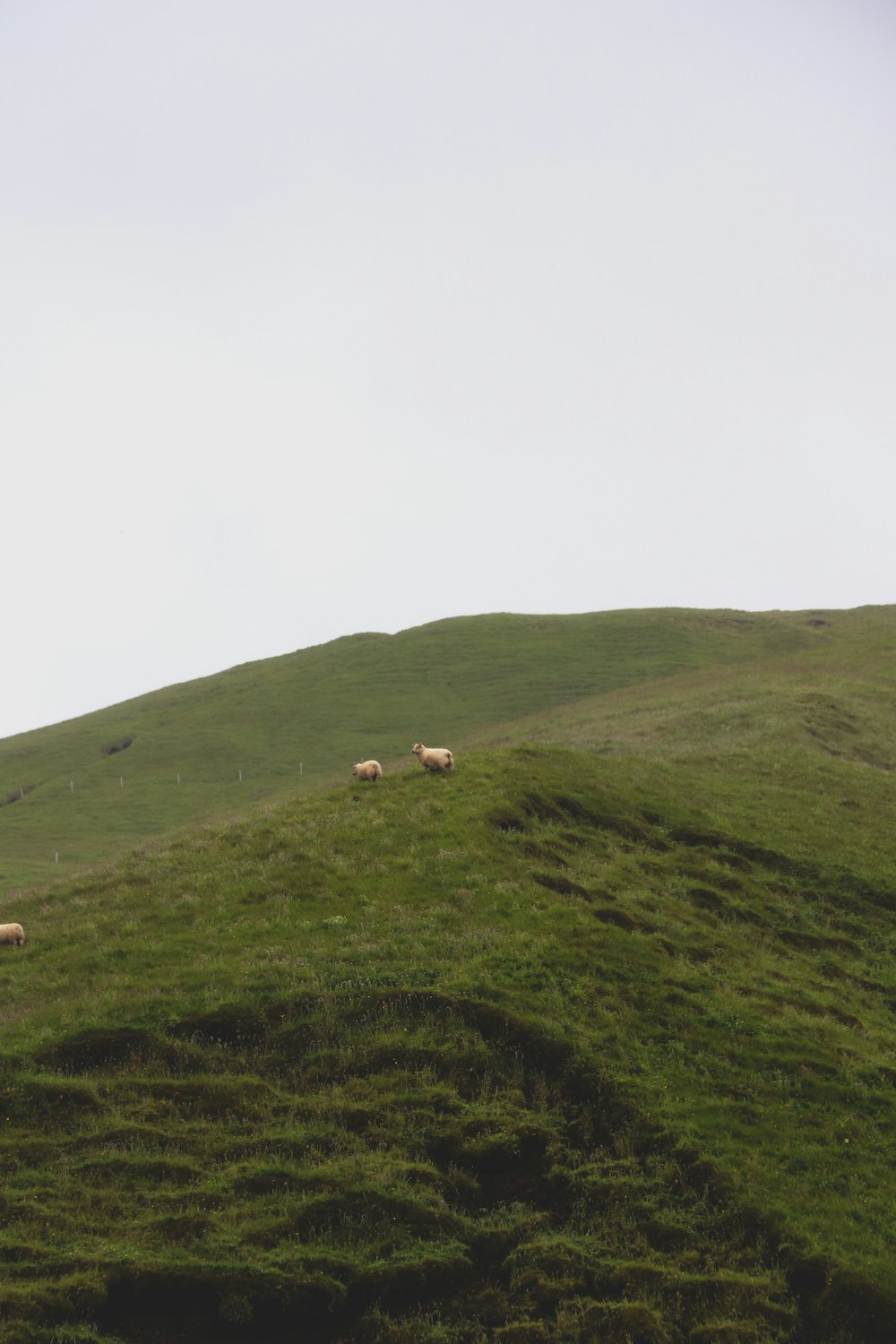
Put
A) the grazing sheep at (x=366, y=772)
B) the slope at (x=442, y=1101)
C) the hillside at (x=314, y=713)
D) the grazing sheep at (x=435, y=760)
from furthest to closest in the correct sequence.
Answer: the hillside at (x=314, y=713), the grazing sheep at (x=366, y=772), the grazing sheep at (x=435, y=760), the slope at (x=442, y=1101)

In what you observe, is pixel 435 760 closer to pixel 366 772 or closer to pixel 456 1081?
pixel 366 772

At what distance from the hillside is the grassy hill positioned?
35.9 meters

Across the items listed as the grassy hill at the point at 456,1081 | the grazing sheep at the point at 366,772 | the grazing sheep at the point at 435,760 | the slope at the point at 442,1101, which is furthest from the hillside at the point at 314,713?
the slope at the point at 442,1101

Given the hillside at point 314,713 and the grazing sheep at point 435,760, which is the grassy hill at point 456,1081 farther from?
the hillside at point 314,713

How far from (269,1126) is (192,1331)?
404 cm

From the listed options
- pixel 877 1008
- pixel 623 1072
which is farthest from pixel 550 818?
pixel 623 1072

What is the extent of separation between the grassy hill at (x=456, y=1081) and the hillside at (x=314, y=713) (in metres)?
35.9

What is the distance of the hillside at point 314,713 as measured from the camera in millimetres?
77125

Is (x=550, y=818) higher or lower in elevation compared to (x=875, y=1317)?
higher

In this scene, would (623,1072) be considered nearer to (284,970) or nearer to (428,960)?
(428,960)

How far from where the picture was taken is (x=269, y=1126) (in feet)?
58.2

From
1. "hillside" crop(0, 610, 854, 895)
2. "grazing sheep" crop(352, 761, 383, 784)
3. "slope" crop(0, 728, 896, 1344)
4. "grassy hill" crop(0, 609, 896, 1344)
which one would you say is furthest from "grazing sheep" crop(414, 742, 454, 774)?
"hillside" crop(0, 610, 854, 895)

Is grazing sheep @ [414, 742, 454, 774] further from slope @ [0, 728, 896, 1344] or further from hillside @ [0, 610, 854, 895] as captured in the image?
hillside @ [0, 610, 854, 895]

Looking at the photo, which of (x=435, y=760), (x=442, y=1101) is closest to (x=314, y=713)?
(x=435, y=760)
